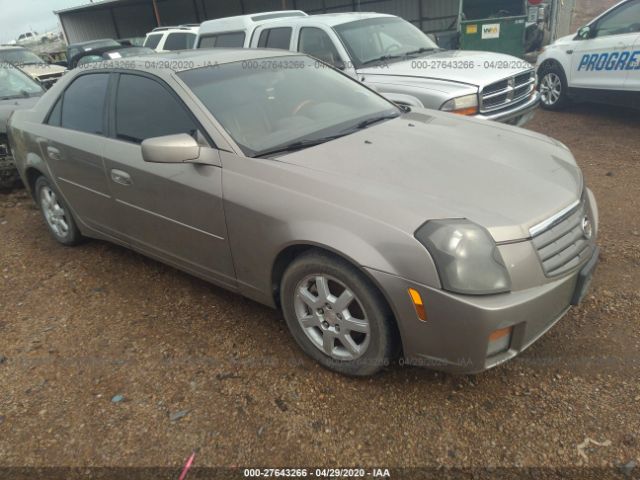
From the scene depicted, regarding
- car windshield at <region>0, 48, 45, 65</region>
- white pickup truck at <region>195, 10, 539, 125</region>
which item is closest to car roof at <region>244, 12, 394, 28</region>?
white pickup truck at <region>195, 10, 539, 125</region>

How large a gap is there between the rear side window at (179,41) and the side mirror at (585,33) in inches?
295

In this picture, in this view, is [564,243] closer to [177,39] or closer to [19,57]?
[177,39]

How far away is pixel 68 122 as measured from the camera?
378 centimetres

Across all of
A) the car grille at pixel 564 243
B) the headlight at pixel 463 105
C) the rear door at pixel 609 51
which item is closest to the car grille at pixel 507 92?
the headlight at pixel 463 105

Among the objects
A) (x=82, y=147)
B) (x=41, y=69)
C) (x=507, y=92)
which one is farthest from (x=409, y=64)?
(x=41, y=69)

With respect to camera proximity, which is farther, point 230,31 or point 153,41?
point 153,41

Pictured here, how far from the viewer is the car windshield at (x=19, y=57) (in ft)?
41.9

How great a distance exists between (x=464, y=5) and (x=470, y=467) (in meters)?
16.6

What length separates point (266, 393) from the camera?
256 cm

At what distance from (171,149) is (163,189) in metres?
0.43

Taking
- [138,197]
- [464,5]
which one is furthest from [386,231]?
[464,5]

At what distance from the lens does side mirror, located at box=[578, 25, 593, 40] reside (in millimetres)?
6974

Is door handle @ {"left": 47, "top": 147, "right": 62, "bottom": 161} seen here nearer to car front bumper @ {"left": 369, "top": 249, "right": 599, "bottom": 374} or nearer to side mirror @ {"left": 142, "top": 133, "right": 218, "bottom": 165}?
side mirror @ {"left": 142, "top": 133, "right": 218, "bottom": 165}

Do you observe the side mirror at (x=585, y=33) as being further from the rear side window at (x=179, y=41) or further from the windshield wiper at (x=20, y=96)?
the windshield wiper at (x=20, y=96)
